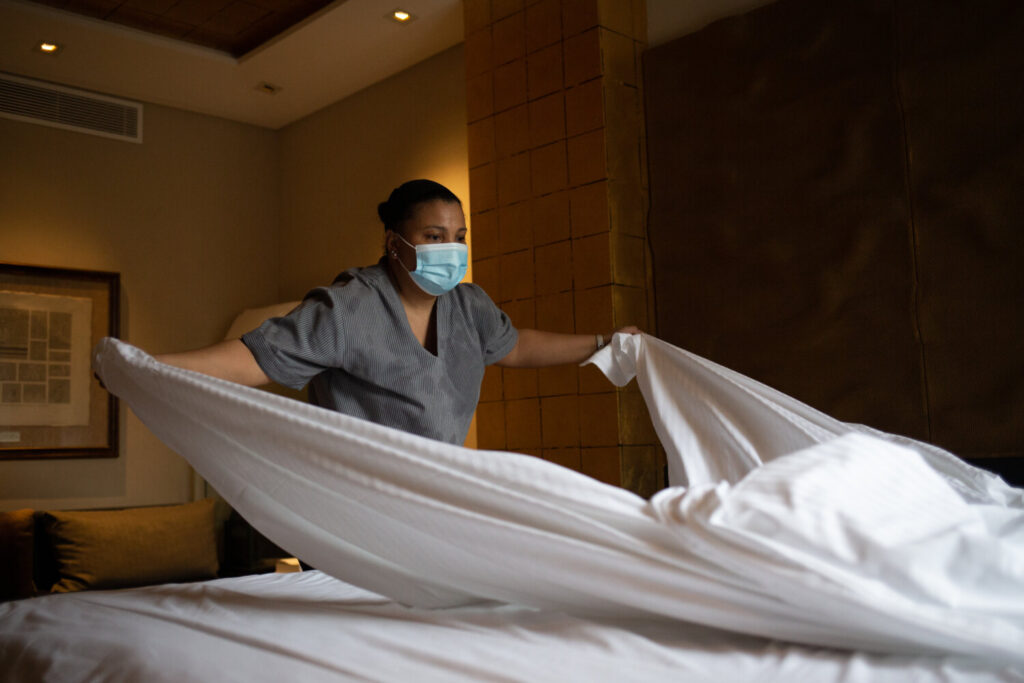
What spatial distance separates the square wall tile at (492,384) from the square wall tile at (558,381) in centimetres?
20

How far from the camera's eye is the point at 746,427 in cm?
164

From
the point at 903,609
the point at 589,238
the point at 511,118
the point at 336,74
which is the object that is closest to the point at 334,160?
the point at 336,74

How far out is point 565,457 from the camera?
9.58 feet

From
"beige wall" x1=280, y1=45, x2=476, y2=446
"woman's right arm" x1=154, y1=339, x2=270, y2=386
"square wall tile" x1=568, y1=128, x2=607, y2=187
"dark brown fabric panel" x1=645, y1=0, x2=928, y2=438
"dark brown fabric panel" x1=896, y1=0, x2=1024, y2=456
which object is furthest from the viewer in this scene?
"beige wall" x1=280, y1=45, x2=476, y2=446

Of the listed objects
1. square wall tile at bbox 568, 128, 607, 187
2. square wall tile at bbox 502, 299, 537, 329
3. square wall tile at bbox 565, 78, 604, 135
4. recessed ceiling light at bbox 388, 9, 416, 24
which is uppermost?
recessed ceiling light at bbox 388, 9, 416, 24

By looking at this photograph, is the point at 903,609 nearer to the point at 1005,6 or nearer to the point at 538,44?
the point at 1005,6

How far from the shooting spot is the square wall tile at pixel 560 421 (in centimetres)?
290

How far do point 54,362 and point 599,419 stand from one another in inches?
99.8

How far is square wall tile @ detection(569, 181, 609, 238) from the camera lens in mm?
2834

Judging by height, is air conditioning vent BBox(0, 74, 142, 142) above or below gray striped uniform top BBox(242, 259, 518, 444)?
above

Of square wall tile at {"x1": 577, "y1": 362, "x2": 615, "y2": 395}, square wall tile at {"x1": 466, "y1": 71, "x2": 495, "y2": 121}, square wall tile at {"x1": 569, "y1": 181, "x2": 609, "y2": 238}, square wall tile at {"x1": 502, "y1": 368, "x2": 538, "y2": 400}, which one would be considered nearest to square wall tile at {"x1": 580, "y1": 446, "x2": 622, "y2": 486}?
square wall tile at {"x1": 577, "y1": 362, "x2": 615, "y2": 395}

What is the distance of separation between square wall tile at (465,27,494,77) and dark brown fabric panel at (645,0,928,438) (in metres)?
0.70

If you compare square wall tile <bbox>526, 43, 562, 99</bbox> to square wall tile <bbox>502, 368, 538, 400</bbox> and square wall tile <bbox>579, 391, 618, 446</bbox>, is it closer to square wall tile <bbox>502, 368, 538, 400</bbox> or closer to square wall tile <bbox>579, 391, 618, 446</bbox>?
square wall tile <bbox>502, 368, 538, 400</bbox>

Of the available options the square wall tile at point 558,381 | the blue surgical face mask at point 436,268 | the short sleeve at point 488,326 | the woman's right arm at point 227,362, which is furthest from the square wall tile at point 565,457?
the woman's right arm at point 227,362
